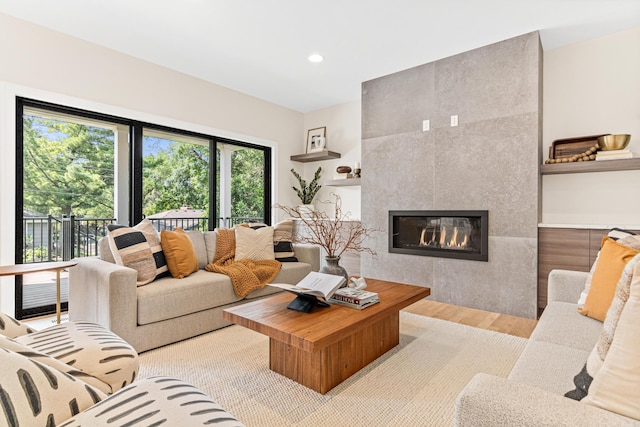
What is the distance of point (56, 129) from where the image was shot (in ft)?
10.8

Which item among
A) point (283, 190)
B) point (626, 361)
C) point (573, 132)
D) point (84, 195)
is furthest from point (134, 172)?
point (573, 132)

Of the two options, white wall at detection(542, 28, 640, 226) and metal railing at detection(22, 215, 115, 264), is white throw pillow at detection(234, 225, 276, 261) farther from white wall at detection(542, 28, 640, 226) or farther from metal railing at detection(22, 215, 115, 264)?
white wall at detection(542, 28, 640, 226)

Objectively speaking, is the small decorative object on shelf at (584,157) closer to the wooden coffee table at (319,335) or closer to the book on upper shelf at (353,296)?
the wooden coffee table at (319,335)

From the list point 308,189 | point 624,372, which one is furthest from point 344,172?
point 624,372

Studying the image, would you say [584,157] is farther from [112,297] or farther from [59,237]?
[59,237]

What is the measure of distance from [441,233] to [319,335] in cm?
257

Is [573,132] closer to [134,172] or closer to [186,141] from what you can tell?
[186,141]

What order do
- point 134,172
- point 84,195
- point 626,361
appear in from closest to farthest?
point 626,361 < point 84,195 < point 134,172

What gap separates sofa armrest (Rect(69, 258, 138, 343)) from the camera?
6.95 ft

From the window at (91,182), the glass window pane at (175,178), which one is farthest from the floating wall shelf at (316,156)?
the glass window pane at (175,178)

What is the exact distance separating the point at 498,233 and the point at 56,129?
451 cm

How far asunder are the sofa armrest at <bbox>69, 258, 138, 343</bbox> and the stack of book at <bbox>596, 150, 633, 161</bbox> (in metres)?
3.93

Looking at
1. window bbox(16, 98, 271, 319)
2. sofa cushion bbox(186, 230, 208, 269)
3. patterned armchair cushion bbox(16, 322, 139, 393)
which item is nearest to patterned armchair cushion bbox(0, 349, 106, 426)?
patterned armchair cushion bbox(16, 322, 139, 393)

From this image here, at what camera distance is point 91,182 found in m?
3.52
